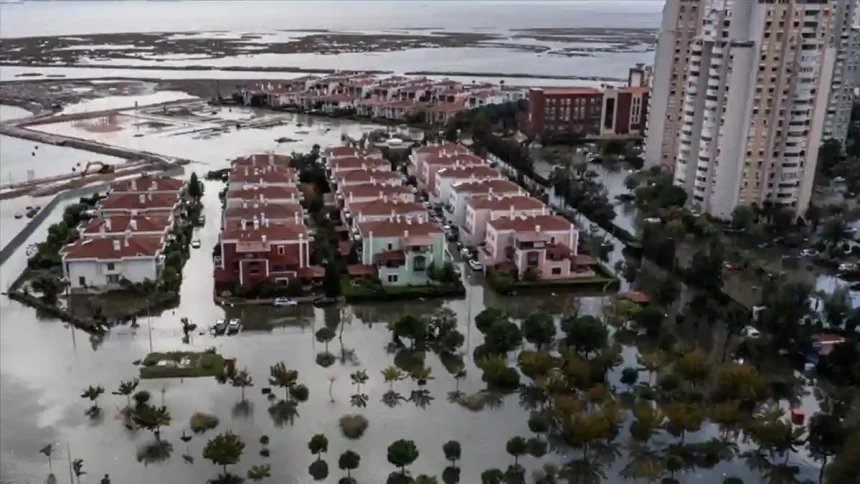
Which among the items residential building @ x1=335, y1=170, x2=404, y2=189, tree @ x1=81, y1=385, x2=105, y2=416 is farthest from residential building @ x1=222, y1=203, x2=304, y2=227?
tree @ x1=81, y1=385, x2=105, y2=416

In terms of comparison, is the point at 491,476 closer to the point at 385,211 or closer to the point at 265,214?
the point at 385,211

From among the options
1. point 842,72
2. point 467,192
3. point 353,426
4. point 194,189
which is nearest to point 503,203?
point 467,192

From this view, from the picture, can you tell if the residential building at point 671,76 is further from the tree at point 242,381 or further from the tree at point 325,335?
the tree at point 242,381

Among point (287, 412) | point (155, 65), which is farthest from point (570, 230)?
point (155, 65)

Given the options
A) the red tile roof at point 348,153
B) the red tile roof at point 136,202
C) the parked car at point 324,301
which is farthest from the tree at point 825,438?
the red tile roof at point 348,153

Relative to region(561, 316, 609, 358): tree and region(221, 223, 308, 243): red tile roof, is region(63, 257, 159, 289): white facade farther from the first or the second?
region(561, 316, 609, 358): tree

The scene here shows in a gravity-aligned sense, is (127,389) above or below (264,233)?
below
